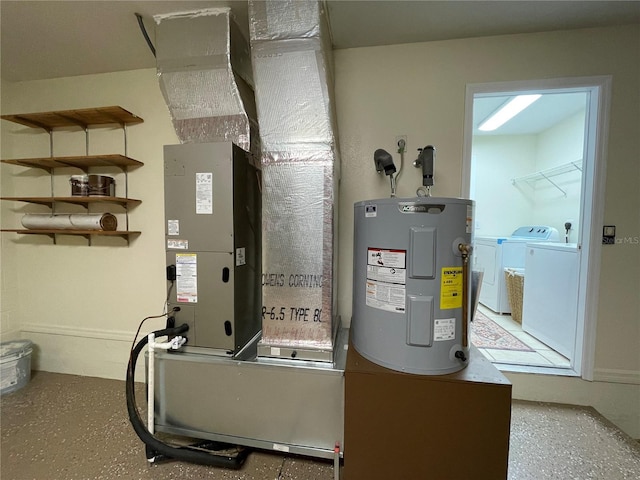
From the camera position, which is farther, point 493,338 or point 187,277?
point 493,338

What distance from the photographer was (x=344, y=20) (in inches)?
60.6

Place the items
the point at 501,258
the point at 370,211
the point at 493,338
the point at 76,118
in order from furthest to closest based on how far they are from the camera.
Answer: the point at 501,258
the point at 493,338
the point at 76,118
the point at 370,211

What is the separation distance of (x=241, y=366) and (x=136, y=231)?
61.7 inches

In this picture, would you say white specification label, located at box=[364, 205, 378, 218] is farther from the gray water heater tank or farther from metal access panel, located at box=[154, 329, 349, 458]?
metal access panel, located at box=[154, 329, 349, 458]

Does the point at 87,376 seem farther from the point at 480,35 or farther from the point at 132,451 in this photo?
the point at 480,35

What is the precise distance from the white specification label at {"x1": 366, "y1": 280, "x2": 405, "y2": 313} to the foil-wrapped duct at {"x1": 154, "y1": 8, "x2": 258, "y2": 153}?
3.51 feet

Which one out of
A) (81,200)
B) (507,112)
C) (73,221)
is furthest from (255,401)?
(507,112)

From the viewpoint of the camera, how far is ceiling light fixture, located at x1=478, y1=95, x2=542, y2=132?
2790mm

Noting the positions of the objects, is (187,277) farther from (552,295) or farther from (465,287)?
(552,295)

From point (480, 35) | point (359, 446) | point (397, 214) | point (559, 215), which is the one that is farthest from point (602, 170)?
point (559, 215)

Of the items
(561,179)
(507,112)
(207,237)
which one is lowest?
(207,237)

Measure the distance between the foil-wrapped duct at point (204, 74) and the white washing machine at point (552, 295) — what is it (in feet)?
8.59

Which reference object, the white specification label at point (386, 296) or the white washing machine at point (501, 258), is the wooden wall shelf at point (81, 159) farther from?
the white washing machine at point (501, 258)

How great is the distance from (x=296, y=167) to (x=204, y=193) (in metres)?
0.51
